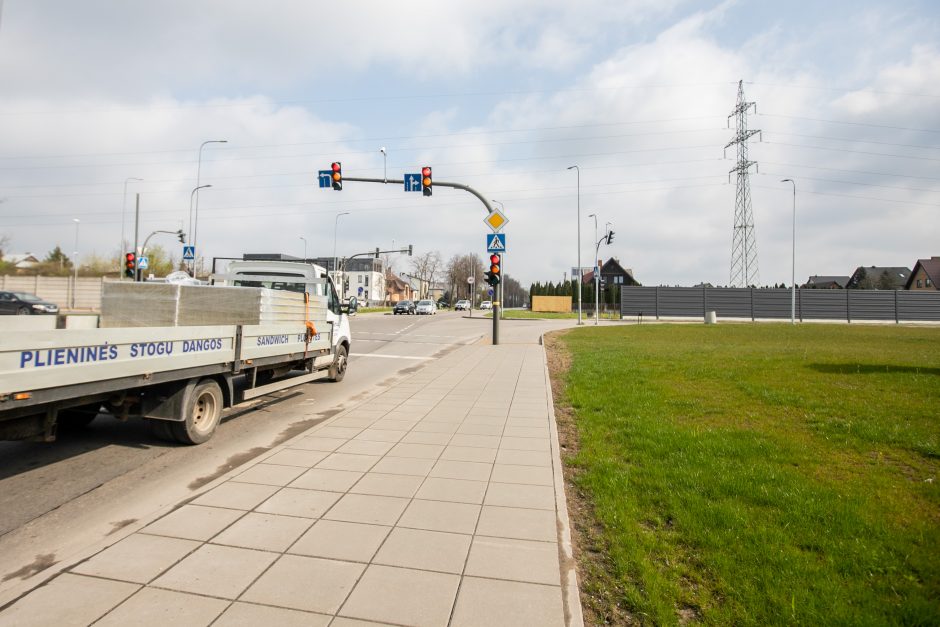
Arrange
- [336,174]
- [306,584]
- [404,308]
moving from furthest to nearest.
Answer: [404,308], [336,174], [306,584]

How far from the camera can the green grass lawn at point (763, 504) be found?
2.78m

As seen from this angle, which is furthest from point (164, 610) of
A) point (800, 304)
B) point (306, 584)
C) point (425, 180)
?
point (800, 304)

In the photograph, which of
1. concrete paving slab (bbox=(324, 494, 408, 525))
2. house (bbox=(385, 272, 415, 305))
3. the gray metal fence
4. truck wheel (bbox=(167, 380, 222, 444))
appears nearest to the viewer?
concrete paving slab (bbox=(324, 494, 408, 525))

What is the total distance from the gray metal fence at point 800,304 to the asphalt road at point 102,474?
4528cm

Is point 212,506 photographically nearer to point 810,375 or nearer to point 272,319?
point 272,319

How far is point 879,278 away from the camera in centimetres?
9075

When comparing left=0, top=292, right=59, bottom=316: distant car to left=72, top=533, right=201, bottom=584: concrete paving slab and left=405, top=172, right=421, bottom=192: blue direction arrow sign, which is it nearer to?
left=405, top=172, right=421, bottom=192: blue direction arrow sign

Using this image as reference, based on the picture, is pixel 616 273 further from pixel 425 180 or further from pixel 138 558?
pixel 138 558

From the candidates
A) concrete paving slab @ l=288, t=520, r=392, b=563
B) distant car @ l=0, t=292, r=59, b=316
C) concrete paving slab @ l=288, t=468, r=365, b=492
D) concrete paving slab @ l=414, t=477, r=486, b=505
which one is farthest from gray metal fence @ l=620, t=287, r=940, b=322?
concrete paving slab @ l=288, t=520, r=392, b=563

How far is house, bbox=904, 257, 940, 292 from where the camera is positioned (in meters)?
74.4

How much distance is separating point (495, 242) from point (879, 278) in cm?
10086

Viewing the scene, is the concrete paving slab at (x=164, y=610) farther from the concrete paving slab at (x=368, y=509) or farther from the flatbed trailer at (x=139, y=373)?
the flatbed trailer at (x=139, y=373)

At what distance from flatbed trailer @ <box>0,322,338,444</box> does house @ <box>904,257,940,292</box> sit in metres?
94.5

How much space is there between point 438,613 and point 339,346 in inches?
342
